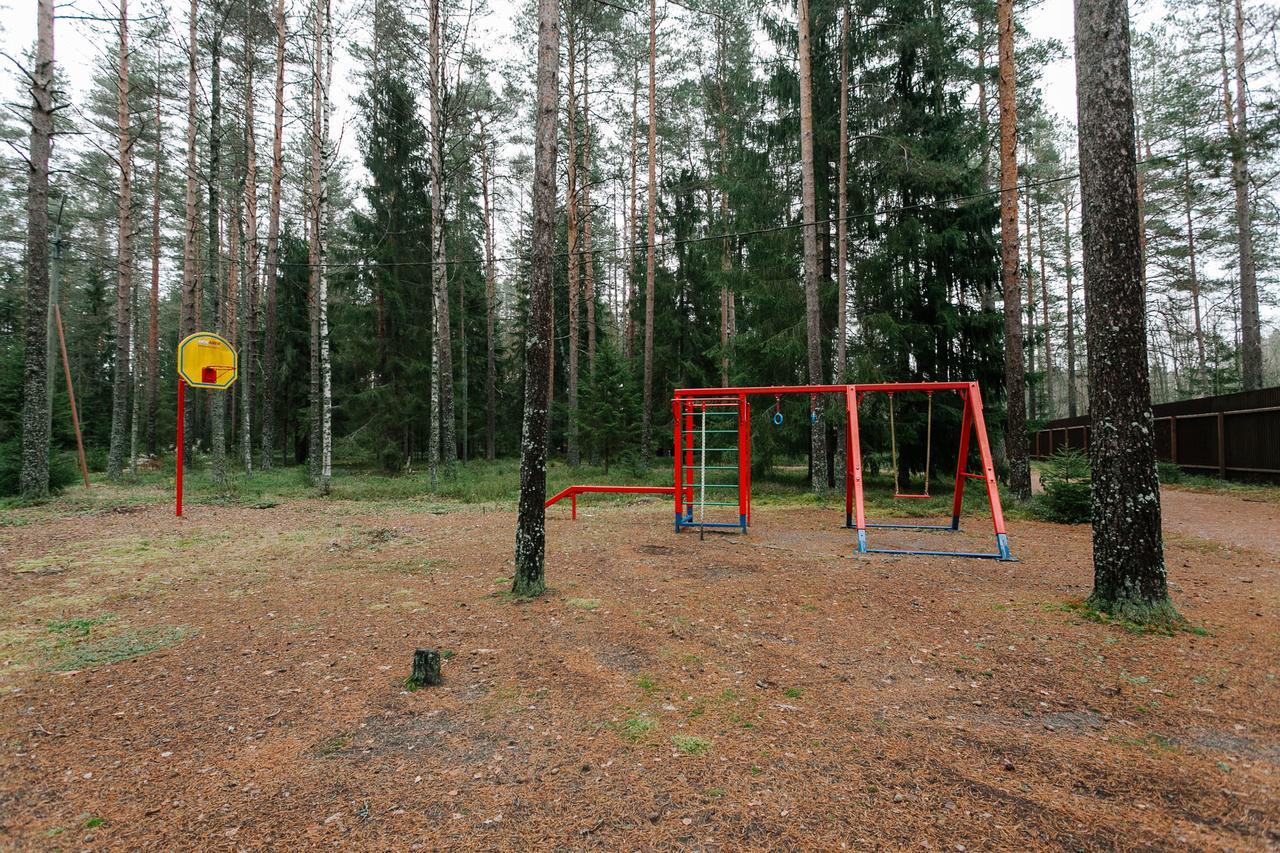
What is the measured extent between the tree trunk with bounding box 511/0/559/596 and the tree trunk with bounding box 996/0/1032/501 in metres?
8.37

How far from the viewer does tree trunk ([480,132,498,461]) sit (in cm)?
1922

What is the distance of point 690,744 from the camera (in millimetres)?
2518

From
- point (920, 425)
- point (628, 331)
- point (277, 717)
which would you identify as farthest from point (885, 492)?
point (628, 331)

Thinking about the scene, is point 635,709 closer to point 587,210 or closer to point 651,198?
point 651,198

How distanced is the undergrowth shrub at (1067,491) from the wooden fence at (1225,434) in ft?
6.74

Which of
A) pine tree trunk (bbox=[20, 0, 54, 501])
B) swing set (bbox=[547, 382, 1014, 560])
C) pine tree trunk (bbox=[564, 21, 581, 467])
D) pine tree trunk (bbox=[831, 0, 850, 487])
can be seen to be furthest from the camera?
pine tree trunk (bbox=[564, 21, 581, 467])

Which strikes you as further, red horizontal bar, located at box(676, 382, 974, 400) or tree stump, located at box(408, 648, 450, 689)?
red horizontal bar, located at box(676, 382, 974, 400)

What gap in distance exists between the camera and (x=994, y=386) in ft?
40.7

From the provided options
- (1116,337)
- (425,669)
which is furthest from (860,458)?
(425,669)

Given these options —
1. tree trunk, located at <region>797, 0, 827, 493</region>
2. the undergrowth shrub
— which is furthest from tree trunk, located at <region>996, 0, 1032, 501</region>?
tree trunk, located at <region>797, 0, 827, 493</region>

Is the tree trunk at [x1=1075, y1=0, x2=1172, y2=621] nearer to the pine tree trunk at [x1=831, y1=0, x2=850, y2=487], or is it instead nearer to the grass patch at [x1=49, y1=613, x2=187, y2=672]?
the grass patch at [x1=49, y1=613, x2=187, y2=672]

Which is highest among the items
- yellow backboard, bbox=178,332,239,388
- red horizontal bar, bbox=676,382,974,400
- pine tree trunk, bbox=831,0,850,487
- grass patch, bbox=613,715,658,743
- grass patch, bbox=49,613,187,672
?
pine tree trunk, bbox=831,0,850,487

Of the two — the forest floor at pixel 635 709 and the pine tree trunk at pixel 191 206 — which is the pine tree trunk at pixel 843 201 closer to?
the forest floor at pixel 635 709

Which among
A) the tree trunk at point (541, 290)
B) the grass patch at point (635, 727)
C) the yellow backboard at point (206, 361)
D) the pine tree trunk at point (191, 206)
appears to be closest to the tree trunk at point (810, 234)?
the tree trunk at point (541, 290)
